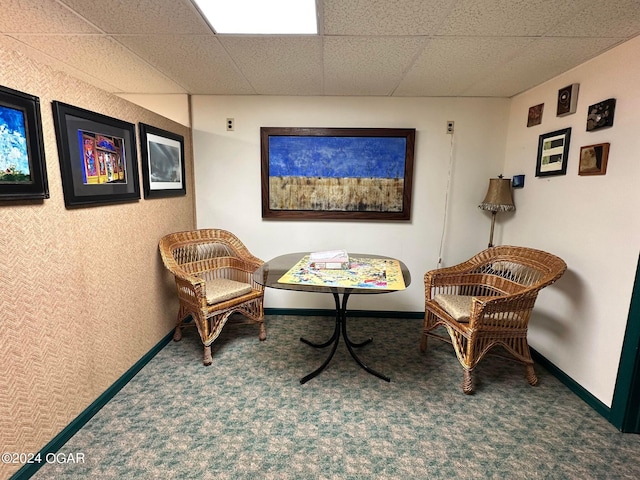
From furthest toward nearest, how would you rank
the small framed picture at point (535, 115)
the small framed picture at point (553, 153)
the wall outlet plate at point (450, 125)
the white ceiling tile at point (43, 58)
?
the wall outlet plate at point (450, 125)
the small framed picture at point (535, 115)
the small framed picture at point (553, 153)
the white ceiling tile at point (43, 58)

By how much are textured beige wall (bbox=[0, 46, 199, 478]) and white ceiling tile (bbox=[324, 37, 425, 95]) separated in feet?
5.00

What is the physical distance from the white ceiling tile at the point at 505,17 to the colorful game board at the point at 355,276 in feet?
5.03

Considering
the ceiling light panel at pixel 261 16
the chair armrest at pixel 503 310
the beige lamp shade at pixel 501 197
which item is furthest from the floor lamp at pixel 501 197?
the ceiling light panel at pixel 261 16

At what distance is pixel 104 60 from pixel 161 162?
0.79 meters

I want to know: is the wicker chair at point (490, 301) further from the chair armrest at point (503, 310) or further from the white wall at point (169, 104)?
the white wall at point (169, 104)

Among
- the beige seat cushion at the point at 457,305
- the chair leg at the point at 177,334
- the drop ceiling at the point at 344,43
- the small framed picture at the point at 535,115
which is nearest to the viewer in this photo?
the drop ceiling at the point at 344,43

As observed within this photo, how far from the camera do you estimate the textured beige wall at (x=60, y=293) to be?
4.29 ft

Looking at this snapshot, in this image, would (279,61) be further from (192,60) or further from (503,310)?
(503,310)

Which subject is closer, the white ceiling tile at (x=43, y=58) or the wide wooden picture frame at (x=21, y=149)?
the wide wooden picture frame at (x=21, y=149)

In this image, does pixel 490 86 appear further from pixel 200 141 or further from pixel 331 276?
pixel 200 141

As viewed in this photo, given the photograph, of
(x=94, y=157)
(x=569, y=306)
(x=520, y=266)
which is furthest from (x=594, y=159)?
(x=94, y=157)

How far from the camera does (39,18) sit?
5.21 feet

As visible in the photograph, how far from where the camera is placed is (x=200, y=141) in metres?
3.05

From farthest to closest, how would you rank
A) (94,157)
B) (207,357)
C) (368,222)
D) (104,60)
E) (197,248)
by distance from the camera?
1. (368,222)
2. (197,248)
3. (207,357)
4. (104,60)
5. (94,157)
